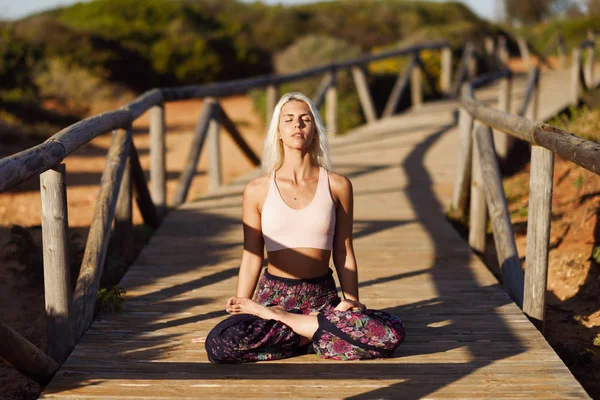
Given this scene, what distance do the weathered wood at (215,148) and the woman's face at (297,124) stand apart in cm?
424

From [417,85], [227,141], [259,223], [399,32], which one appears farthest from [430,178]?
[399,32]

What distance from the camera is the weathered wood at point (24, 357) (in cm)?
331

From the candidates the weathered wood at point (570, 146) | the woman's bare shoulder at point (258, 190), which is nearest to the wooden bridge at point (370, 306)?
the woman's bare shoulder at point (258, 190)

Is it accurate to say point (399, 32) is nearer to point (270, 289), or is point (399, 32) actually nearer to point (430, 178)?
point (430, 178)

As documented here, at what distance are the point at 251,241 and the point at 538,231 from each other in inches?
58.1

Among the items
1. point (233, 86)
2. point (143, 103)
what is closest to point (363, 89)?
point (233, 86)

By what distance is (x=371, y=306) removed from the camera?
4.68m

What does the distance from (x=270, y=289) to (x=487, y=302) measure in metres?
1.37

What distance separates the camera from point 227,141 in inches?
663

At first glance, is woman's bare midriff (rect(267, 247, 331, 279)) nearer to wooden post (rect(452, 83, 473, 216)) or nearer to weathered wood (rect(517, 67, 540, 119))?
wooden post (rect(452, 83, 473, 216))

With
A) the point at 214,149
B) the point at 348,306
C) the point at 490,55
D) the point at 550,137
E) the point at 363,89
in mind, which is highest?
the point at 550,137

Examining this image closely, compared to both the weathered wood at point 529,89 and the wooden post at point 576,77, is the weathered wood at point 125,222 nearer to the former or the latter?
the weathered wood at point 529,89

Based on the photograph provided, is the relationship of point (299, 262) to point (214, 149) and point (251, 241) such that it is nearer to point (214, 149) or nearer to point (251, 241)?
point (251, 241)

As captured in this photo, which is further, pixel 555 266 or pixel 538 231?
pixel 555 266
